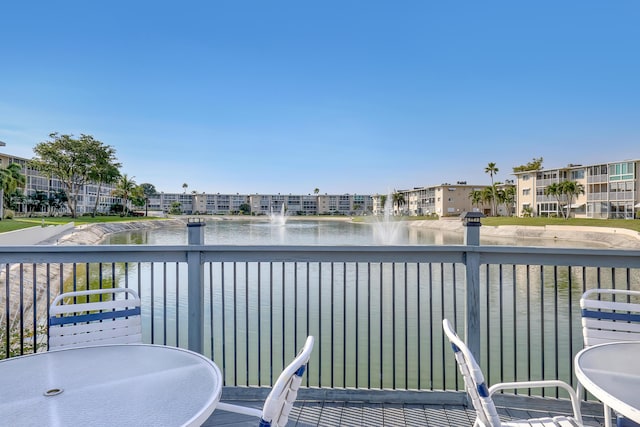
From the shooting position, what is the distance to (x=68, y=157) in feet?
146

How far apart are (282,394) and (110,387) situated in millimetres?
753

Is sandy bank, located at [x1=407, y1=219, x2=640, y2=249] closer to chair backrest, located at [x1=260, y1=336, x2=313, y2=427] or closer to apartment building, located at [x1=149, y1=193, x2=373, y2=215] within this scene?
chair backrest, located at [x1=260, y1=336, x2=313, y2=427]

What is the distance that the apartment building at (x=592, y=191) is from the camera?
35625 mm

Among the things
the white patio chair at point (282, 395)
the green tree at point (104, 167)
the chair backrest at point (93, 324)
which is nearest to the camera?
the white patio chair at point (282, 395)

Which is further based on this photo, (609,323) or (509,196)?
(509,196)

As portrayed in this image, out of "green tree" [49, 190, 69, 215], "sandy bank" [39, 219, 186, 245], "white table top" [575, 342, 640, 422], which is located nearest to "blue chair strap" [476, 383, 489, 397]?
"white table top" [575, 342, 640, 422]

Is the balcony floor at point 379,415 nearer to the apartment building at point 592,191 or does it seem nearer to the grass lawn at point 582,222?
the grass lawn at point 582,222

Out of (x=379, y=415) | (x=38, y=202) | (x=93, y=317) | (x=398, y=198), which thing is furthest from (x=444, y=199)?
(x=93, y=317)

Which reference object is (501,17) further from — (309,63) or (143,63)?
(143,63)

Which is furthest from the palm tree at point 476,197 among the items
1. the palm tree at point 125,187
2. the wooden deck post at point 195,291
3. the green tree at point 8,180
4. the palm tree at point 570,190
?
the wooden deck post at point 195,291

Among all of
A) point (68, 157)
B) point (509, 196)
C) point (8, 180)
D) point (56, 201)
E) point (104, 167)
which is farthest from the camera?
point (509, 196)

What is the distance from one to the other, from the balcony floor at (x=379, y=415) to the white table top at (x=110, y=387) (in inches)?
42.3

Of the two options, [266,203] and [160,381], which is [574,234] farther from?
[266,203]

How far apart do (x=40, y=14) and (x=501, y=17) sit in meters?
14.0
